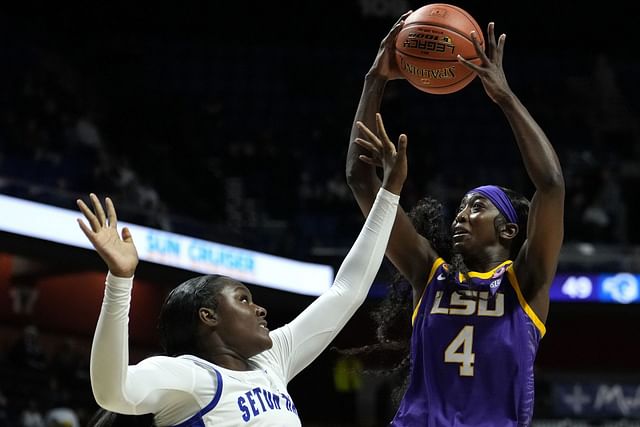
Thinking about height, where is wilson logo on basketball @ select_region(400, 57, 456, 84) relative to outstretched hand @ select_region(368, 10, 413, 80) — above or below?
below

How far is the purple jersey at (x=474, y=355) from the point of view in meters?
3.38

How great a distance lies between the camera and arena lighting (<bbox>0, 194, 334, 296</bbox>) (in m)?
10.3

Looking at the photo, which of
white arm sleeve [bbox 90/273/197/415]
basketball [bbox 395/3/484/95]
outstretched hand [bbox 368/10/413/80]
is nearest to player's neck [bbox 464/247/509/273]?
basketball [bbox 395/3/484/95]

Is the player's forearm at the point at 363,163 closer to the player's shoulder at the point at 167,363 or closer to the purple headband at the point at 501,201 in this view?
the purple headband at the point at 501,201

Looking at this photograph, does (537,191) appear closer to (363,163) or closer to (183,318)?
(363,163)

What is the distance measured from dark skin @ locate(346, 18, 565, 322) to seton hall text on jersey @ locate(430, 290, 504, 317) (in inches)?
4.1

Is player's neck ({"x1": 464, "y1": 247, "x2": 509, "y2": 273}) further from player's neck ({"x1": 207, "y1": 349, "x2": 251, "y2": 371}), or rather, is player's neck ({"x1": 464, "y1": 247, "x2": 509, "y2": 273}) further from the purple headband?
player's neck ({"x1": 207, "y1": 349, "x2": 251, "y2": 371})

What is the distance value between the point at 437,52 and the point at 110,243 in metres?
1.68

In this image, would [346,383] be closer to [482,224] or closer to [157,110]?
[157,110]

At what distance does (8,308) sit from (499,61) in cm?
1040

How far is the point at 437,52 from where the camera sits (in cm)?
392

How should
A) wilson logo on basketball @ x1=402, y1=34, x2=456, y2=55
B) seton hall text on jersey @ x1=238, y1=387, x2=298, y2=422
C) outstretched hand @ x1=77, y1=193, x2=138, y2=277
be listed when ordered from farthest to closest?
1. wilson logo on basketball @ x1=402, y1=34, x2=456, y2=55
2. seton hall text on jersey @ x1=238, y1=387, x2=298, y2=422
3. outstretched hand @ x1=77, y1=193, x2=138, y2=277

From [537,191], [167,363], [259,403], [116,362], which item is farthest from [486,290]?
[116,362]

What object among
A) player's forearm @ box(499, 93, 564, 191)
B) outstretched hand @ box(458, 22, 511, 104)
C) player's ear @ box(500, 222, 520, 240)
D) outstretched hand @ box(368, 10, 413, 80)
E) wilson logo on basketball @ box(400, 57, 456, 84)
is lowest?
player's ear @ box(500, 222, 520, 240)
